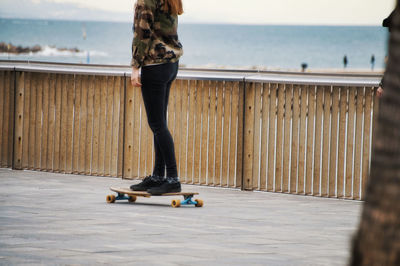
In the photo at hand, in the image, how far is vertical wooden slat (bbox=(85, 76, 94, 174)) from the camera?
912 cm

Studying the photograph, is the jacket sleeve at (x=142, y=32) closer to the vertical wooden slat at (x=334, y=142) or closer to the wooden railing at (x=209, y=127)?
the wooden railing at (x=209, y=127)

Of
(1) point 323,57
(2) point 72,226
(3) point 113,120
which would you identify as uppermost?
(1) point 323,57

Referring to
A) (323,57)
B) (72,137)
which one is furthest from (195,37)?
(72,137)

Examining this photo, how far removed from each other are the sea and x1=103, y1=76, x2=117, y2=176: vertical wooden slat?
243ft

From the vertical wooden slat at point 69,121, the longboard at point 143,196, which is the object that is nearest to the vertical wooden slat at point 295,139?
the longboard at point 143,196

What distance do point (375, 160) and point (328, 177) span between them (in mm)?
6232

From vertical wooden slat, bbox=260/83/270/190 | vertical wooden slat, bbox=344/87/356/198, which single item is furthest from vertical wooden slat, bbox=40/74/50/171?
vertical wooden slat, bbox=344/87/356/198

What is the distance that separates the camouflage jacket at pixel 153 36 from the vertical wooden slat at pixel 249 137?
1781mm

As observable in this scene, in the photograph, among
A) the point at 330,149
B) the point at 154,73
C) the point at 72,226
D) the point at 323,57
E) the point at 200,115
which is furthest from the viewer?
the point at 323,57

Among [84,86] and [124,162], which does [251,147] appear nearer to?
[124,162]

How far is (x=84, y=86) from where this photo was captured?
361 inches

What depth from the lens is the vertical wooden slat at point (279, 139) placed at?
827 cm

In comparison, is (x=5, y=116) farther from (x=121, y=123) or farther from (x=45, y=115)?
(x=121, y=123)

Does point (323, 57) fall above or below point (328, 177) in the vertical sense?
above
